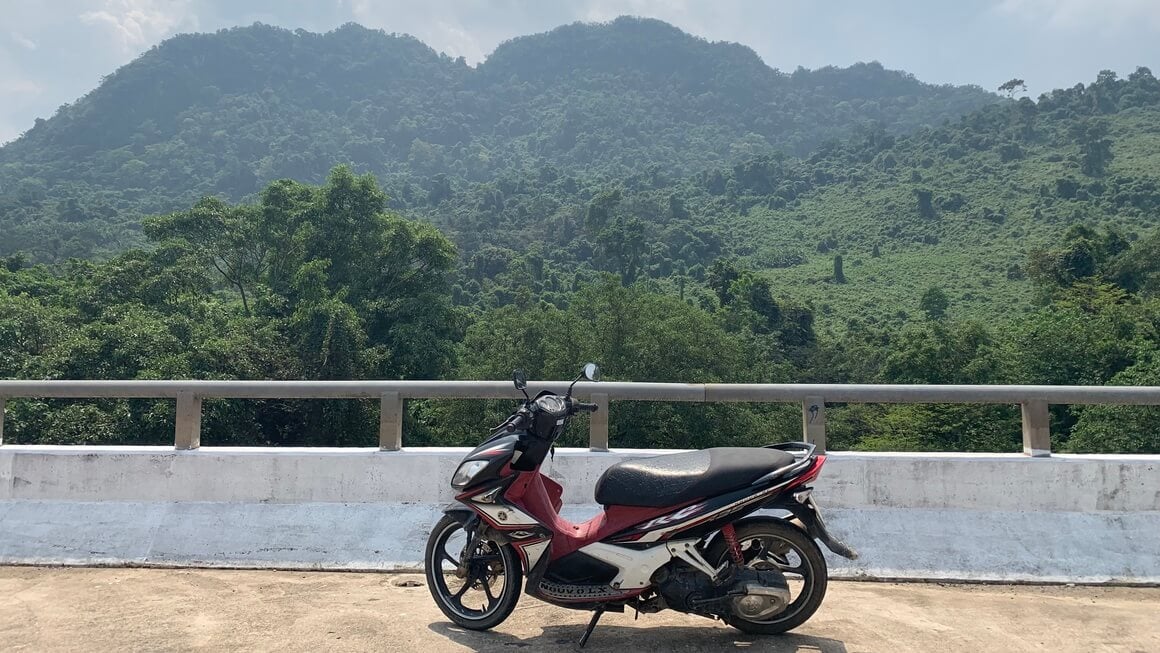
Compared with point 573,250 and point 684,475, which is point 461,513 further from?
point 573,250

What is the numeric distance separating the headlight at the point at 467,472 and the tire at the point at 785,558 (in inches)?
48.7

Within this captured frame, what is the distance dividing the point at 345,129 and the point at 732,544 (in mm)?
171144

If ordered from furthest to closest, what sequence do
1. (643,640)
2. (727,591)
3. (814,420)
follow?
(814,420)
(643,640)
(727,591)

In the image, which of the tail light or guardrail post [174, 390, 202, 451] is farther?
guardrail post [174, 390, 202, 451]

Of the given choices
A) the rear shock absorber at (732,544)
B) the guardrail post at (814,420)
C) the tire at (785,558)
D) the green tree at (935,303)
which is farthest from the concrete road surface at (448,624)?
the green tree at (935,303)

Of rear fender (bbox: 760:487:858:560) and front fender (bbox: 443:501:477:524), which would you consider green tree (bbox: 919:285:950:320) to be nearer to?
rear fender (bbox: 760:487:858:560)

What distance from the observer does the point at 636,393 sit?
6203mm

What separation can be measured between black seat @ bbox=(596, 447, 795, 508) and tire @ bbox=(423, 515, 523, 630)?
67cm

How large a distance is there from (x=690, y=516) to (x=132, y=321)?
2137 cm

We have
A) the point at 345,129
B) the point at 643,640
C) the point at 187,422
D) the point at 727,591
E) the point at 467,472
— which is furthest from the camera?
the point at 345,129

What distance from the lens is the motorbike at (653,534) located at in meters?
4.25

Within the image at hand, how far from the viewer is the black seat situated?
424 cm

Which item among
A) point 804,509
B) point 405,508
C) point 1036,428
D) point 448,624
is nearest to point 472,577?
point 448,624

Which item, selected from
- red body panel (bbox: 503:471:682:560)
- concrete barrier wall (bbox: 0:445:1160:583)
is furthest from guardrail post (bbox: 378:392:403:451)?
red body panel (bbox: 503:471:682:560)
